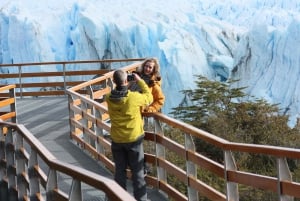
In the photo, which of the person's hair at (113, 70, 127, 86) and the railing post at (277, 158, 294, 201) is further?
the person's hair at (113, 70, 127, 86)

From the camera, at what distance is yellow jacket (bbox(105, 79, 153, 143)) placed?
233 inches

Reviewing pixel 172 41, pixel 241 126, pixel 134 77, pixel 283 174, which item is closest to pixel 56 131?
pixel 134 77

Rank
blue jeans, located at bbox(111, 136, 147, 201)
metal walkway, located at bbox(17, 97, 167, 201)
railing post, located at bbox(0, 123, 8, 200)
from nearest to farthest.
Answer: blue jeans, located at bbox(111, 136, 147, 201)
railing post, located at bbox(0, 123, 8, 200)
metal walkway, located at bbox(17, 97, 167, 201)

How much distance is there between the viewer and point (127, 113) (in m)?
5.97

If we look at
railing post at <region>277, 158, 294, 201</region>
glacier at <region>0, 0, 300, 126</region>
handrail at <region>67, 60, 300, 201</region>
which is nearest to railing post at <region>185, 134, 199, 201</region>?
handrail at <region>67, 60, 300, 201</region>

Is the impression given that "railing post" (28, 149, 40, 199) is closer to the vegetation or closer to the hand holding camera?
the hand holding camera

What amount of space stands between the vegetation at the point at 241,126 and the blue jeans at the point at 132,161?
250 inches

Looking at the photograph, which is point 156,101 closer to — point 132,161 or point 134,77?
point 134,77

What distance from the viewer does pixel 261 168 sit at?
1523cm

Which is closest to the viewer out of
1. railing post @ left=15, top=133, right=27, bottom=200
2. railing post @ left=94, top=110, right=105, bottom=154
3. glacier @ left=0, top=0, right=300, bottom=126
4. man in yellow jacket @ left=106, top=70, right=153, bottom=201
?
man in yellow jacket @ left=106, top=70, right=153, bottom=201

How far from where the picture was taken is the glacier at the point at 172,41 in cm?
2942

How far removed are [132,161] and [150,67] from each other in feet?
3.32

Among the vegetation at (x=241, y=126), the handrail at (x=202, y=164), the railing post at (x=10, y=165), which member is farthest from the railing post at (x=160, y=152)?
the vegetation at (x=241, y=126)

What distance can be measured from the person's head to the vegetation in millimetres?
6300
